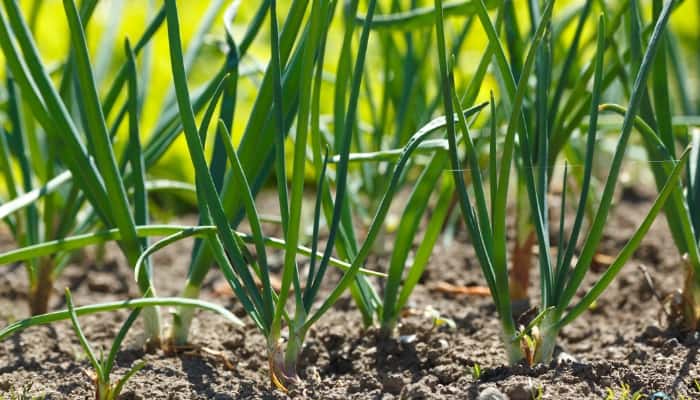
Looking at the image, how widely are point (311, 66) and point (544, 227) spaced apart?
44cm

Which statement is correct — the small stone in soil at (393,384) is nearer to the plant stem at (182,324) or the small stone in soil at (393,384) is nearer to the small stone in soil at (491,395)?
the small stone in soil at (491,395)

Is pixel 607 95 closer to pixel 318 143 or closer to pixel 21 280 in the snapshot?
pixel 318 143

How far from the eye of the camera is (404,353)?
1.70 m

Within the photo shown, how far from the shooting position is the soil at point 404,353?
146cm

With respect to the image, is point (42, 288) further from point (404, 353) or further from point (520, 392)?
point (520, 392)

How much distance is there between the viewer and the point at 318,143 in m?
1.60

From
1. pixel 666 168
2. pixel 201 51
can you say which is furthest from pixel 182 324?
pixel 201 51

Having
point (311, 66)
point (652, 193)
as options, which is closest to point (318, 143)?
point (311, 66)

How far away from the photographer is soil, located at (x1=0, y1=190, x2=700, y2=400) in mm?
1462

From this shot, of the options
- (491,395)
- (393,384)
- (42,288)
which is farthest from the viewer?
(42,288)

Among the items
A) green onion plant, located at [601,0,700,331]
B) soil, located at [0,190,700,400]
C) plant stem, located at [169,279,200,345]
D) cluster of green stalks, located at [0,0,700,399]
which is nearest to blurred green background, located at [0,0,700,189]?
soil, located at [0,190,700,400]

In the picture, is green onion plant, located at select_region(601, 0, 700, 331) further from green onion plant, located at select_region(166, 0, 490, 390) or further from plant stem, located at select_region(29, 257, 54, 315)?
plant stem, located at select_region(29, 257, 54, 315)

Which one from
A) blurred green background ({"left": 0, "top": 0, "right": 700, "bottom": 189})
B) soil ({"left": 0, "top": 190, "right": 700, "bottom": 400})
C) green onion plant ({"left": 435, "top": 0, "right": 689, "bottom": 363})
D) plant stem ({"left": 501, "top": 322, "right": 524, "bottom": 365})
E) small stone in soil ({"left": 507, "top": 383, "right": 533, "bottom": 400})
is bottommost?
soil ({"left": 0, "top": 190, "right": 700, "bottom": 400})

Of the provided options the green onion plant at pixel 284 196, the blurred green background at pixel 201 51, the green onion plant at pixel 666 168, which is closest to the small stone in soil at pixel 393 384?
the green onion plant at pixel 284 196
